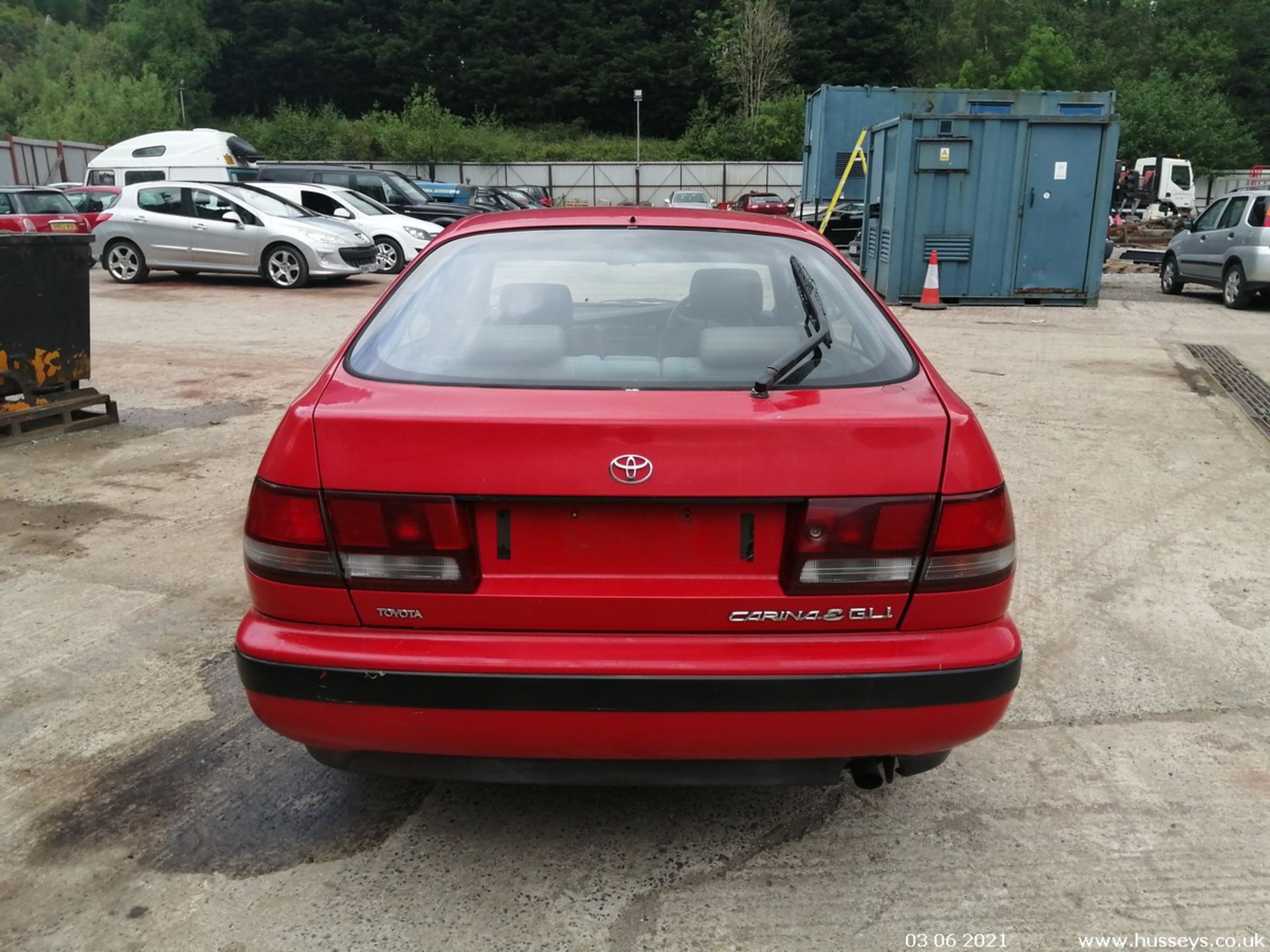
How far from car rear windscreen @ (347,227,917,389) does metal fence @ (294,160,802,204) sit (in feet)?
155

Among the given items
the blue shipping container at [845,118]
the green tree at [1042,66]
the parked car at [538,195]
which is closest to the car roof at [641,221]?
the blue shipping container at [845,118]

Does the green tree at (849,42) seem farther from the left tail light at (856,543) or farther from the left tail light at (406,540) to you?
the left tail light at (406,540)

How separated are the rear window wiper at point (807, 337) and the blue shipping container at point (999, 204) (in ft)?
40.0

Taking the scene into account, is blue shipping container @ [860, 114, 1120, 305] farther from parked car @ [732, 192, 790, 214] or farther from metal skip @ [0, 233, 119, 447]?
parked car @ [732, 192, 790, 214]

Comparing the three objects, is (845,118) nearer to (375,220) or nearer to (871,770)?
(375,220)

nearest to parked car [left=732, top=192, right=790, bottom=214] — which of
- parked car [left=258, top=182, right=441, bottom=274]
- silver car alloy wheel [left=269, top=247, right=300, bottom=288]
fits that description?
parked car [left=258, top=182, right=441, bottom=274]

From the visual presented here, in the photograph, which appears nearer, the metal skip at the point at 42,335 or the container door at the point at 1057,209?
the metal skip at the point at 42,335

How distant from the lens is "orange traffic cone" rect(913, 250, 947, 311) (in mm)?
14562

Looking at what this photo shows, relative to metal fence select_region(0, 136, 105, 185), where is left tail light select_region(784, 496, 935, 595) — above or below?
below

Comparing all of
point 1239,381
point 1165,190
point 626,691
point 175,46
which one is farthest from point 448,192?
point 175,46

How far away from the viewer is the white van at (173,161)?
2652cm

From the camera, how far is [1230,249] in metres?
15.0

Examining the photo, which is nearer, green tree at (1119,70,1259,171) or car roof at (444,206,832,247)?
car roof at (444,206,832,247)

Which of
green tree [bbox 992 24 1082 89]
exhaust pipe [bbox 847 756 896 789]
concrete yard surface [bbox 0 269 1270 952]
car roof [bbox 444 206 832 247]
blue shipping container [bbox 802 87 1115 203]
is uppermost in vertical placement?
green tree [bbox 992 24 1082 89]
